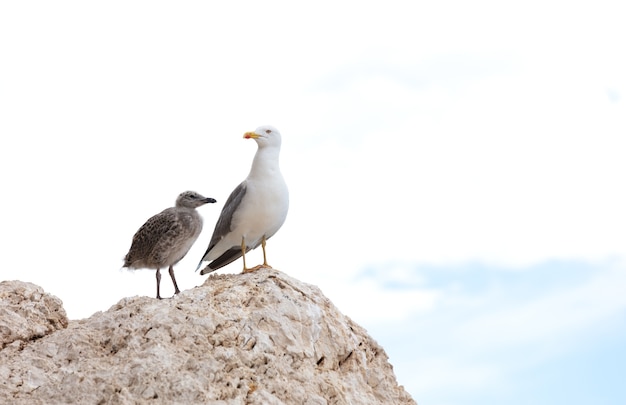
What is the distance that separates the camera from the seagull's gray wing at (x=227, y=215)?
1126cm

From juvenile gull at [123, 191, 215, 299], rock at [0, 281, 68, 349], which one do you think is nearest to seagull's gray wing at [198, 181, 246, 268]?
juvenile gull at [123, 191, 215, 299]

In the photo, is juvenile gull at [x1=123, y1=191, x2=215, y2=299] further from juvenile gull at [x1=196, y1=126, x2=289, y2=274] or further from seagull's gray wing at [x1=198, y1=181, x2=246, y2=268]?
juvenile gull at [x1=196, y1=126, x2=289, y2=274]

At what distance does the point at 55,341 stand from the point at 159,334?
41.5 inches

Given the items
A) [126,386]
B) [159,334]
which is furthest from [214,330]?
[126,386]

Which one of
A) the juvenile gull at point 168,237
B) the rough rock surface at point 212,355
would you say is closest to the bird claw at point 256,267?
the rough rock surface at point 212,355

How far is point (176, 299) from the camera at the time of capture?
349 inches

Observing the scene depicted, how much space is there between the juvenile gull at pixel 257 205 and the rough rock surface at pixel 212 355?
1.75 m

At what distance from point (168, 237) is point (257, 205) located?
1142mm

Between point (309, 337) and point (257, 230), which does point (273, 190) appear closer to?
point (257, 230)

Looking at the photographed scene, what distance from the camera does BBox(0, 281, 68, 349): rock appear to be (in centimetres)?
857

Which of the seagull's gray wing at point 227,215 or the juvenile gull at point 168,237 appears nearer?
the juvenile gull at point 168,237

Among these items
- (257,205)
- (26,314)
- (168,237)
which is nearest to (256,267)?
(257,205)

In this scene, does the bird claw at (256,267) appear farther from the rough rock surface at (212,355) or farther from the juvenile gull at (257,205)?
the rough rock surface at (212,355)

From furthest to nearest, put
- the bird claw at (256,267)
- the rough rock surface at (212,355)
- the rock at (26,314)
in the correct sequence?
the bird claw at (256,267), the rock at (26,314), the rough rock surface at (212,355)
